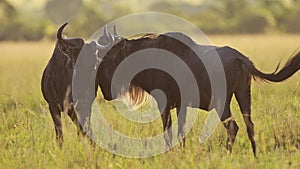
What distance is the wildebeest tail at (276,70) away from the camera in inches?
205

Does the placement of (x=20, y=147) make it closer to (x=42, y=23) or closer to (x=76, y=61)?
(x=76, y=61)

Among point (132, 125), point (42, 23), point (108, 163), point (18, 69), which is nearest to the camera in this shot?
point (108, 163)

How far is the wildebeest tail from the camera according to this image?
5219mm

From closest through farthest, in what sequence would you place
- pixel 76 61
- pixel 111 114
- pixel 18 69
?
pixel 76 61 < pixel 111 114 < pixel 18 69

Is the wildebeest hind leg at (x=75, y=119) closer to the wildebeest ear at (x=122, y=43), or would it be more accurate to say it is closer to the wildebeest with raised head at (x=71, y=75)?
the wildebeest with raised head at (x=71, y=75)

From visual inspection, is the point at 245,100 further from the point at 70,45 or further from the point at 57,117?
the point at 57,117

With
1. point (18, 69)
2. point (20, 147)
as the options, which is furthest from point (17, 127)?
point (18, 69)

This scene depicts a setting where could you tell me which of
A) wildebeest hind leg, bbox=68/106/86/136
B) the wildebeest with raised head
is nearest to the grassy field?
wildebeest hind leg, bbox=68/106/86/136

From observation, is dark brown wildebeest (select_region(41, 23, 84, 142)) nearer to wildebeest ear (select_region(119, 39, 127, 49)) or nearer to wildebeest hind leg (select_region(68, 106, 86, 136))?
wildebeest hind leg (select_region(68, 106, 86, 136))

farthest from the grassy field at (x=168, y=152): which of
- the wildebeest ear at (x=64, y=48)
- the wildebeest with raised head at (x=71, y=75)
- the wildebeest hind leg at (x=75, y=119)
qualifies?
the wildebeest ear at (x=64, y=48)

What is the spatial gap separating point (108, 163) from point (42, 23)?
37.1 metres

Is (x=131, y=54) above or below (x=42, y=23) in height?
below

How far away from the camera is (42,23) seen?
4084cm

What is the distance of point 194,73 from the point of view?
5387 millimetres
